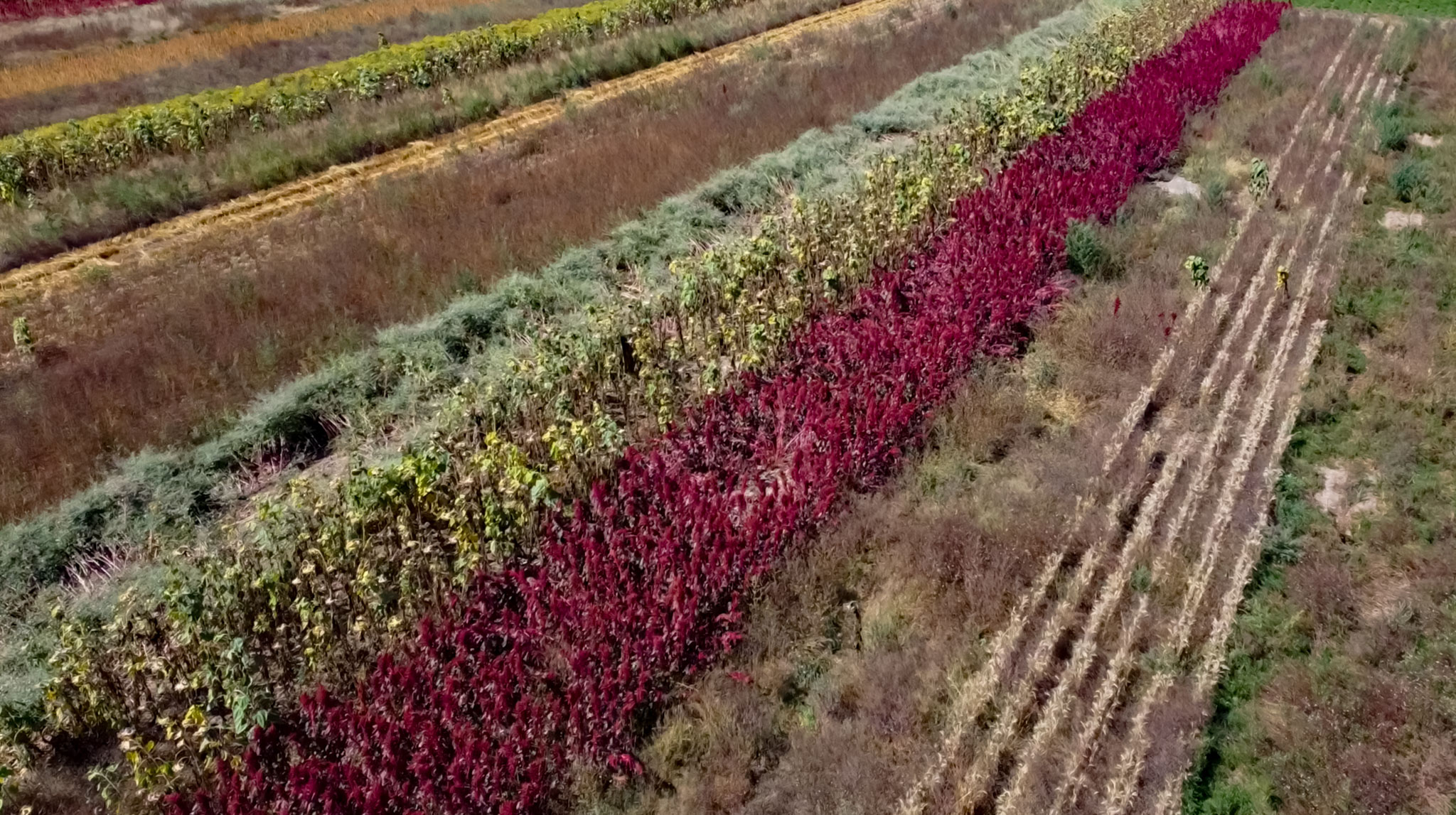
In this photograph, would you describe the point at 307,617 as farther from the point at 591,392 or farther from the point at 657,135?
the point at 657,135

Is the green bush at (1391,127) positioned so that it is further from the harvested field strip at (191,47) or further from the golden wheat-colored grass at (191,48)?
the harvested field strip at (191,47)

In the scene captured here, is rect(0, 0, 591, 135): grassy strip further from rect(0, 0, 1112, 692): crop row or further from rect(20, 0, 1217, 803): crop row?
rect(20, 0, 1217, 803): crop row

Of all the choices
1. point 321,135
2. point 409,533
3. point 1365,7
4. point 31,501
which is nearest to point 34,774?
point 409,533

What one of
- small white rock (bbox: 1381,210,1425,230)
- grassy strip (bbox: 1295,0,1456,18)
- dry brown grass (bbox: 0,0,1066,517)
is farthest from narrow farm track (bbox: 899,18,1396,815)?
grassy strip (bbox: 1295,0,1456,18)

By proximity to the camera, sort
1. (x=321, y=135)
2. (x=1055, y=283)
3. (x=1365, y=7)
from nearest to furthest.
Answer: (x=1055, y=283)
(x=321, y=135)
(x=1365, y=7)

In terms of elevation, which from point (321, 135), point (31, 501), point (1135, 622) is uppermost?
point (321, 135)

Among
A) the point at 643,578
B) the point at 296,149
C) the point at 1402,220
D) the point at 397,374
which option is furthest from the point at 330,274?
the point at 1402,220
